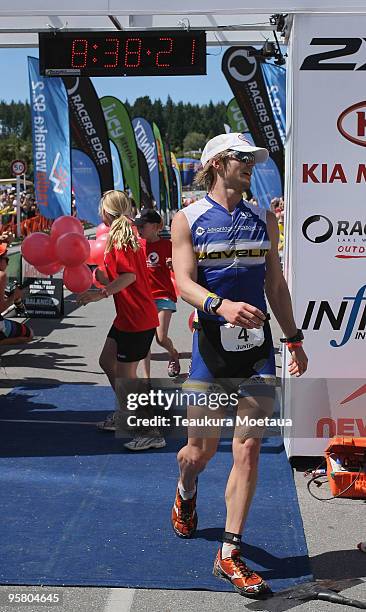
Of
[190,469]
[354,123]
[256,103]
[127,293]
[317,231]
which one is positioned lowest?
[190,469]

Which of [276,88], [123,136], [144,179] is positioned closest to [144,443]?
[276,88]

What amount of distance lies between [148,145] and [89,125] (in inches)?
594

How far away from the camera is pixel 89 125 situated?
1833cm

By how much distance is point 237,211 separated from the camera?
446 centimetres

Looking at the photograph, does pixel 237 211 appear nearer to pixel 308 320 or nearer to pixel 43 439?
pixel 308 320

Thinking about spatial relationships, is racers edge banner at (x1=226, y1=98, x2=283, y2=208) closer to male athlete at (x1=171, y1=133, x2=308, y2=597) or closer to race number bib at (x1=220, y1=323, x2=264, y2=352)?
male athlete at (x1=171, y1=133, x2=308, y2=597)

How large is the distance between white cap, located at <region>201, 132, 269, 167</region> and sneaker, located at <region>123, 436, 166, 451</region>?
2.80 m

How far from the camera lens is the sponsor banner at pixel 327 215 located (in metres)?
5.80

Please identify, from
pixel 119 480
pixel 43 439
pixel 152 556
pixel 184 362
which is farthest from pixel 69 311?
pixel 152 556

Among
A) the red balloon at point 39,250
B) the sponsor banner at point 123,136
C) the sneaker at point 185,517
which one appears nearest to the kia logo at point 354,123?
the sneaker at point 185,517

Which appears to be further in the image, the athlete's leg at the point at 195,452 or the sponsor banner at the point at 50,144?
the sponsor banner at the point at 50,144

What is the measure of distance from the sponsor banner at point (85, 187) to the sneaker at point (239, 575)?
14.7 m

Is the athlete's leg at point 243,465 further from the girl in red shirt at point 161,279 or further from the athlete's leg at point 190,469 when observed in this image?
the girl in red shirt at point 161,279

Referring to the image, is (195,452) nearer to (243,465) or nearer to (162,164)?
(243,465)
